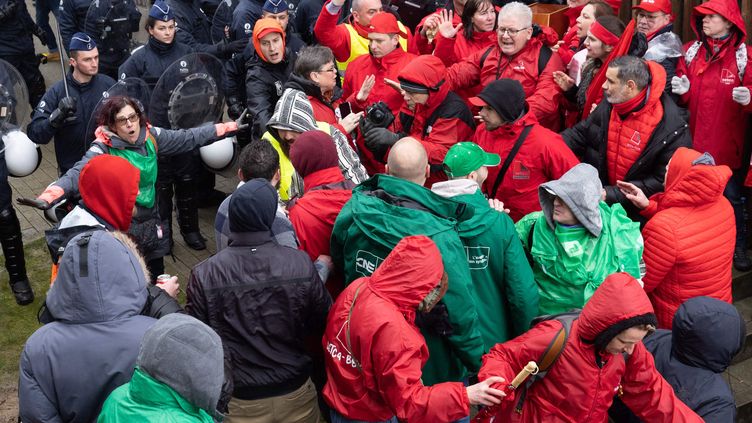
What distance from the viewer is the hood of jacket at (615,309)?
3523 mm

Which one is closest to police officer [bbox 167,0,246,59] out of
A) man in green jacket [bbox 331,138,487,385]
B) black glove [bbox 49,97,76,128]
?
black glove [bbox 49,97,76,128]

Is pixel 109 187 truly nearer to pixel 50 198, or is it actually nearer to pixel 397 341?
pixel 50 198

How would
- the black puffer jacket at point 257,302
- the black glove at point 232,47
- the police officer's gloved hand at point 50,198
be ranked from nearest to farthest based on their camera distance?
the black puffer jacket at point 257,302, the police officer's gloved hand at point 50,198, the black glove at point 232,47

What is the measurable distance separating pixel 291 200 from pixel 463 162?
3.85 feet

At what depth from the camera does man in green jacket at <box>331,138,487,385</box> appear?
3.99 meters

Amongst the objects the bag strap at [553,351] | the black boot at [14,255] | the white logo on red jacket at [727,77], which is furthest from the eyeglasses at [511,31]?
the black boot at [14,255]

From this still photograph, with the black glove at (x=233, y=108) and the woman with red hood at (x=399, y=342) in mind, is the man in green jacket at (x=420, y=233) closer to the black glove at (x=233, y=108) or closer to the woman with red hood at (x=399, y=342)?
the woman with red hood at (x=399, y=342)

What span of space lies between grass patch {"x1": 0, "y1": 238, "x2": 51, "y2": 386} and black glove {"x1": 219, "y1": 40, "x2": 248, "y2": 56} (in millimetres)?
2512

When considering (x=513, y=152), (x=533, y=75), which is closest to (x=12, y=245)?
(x=513, y=152)

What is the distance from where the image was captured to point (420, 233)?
13.2 ft

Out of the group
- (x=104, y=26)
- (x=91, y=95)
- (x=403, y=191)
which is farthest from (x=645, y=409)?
(x=104, y=26)

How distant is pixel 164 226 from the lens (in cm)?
642

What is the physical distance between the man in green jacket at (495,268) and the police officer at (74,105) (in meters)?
3.34

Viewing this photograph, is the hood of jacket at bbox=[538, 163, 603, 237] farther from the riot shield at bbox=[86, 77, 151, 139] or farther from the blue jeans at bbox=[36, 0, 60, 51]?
the blue jeans at bbox=[36, 0, 60, 51]
